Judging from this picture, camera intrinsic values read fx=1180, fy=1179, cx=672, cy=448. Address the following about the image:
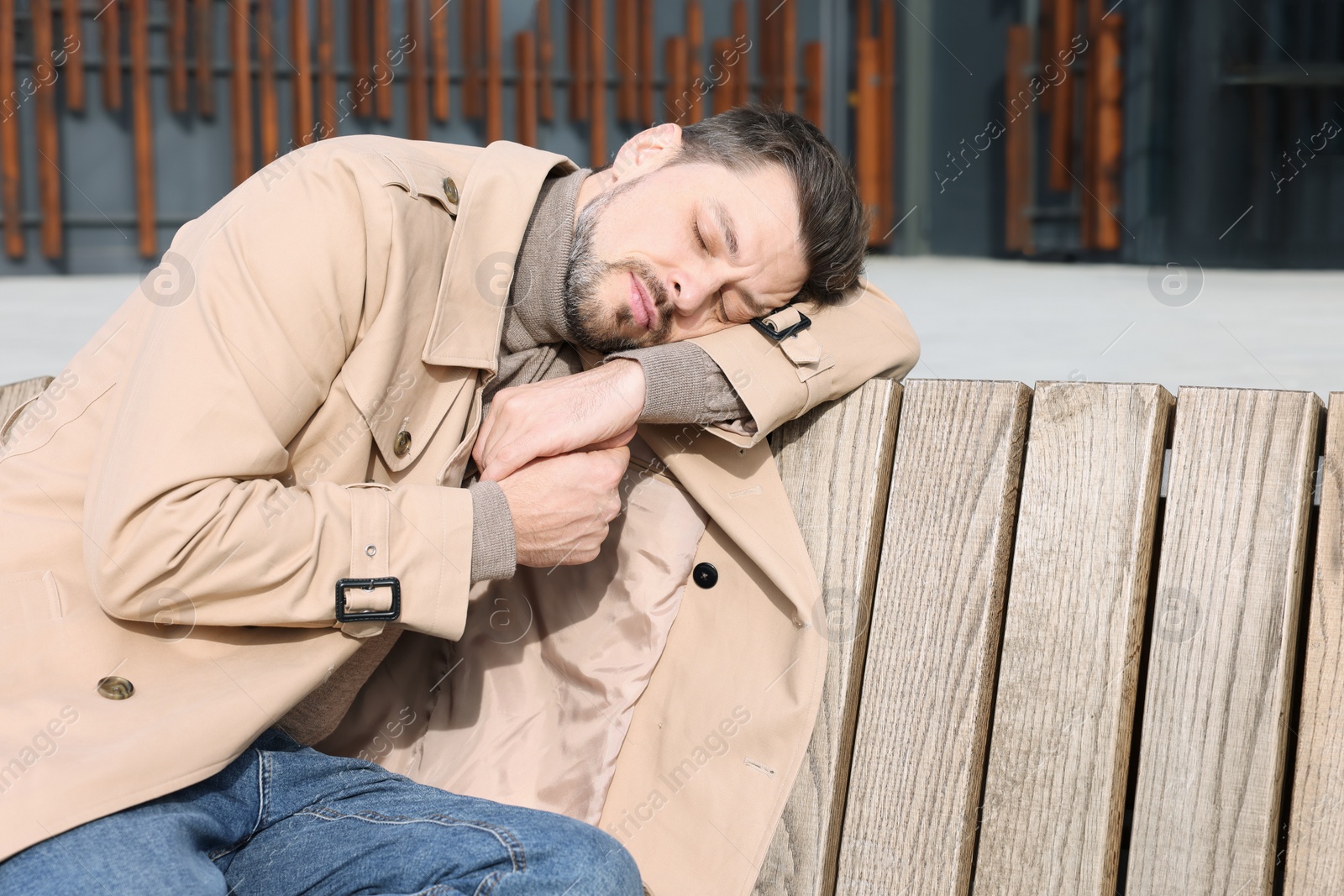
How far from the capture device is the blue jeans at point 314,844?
49.1 inches

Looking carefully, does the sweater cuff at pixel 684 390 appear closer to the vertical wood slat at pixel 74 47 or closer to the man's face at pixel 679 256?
the man's face at pixel 679 256

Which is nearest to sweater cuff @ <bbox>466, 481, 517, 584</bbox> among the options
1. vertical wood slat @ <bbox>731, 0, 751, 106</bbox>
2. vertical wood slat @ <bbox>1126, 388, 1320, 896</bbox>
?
vertical wood slat @ <bbox>1126, 388, 1320, 896</bbox>

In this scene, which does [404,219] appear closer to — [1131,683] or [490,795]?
[490,795]

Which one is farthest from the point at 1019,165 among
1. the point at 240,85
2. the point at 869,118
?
the point at 240,85

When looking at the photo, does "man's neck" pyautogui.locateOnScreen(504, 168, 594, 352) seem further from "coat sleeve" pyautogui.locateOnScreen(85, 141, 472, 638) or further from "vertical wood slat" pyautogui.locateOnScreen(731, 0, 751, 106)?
"vertical wood slat" pyautogui.locateOnScreen(731, 0, 751, 106)

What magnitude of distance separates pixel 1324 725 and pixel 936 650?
17.3 inches

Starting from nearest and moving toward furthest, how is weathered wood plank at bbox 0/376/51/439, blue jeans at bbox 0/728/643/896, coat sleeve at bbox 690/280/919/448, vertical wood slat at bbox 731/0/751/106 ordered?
blue jeans at bbox 0/728/643/896, coat sleeve at bbox 690/280/919/448, weathered wood plank at bbox 0/376/51/439, vertical wood slat at bbox 731/0/751/106

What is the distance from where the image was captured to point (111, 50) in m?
7.80

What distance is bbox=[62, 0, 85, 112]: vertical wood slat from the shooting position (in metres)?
7.71

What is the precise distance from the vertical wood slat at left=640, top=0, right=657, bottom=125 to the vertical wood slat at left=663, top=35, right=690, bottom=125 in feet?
0.33

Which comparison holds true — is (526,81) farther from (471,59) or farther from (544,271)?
(544,271)

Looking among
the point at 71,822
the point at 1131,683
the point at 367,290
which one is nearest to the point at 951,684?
the point at 1131,683

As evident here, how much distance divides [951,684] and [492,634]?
681 mm

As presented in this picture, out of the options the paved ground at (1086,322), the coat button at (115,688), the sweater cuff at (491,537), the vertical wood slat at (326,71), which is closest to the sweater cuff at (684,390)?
the sweater cuff at (491,537)
